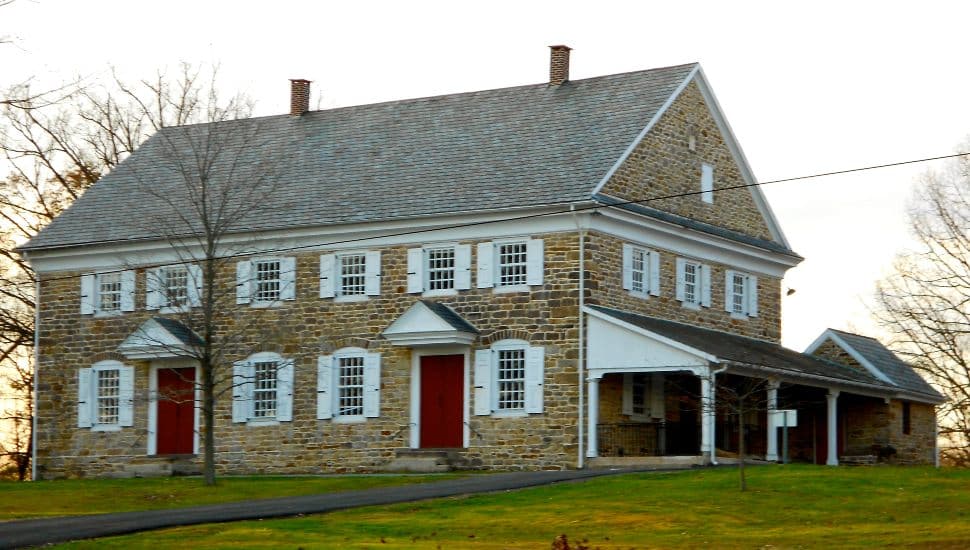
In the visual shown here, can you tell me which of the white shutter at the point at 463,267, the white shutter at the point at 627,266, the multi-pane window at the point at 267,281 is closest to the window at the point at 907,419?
the white shutter at the point at 627,266

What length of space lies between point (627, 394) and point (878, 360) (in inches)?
388

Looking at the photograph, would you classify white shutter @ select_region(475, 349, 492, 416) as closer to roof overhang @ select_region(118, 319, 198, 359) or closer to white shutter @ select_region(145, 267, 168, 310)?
roof overhang @ select_region(118, 319, 198, 359)

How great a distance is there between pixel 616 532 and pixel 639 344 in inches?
A: 487

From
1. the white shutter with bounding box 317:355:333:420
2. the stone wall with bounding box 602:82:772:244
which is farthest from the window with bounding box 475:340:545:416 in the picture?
the white shutter with bounding box 317:355:333:420

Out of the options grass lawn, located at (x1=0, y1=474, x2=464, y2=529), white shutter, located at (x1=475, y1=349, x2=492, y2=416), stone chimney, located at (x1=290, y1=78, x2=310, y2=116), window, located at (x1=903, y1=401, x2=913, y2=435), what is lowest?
grass lawn, located at (x1=0, y1=474, x2=464, y2=529)

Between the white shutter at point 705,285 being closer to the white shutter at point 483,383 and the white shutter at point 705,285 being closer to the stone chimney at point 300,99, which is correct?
the white shutter at point 483,383

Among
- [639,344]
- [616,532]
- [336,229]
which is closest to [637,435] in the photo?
[639,344]

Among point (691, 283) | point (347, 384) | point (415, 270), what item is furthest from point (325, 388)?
point (691, 283)

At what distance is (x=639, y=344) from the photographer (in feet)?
126

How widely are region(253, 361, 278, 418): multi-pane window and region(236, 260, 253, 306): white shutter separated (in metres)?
1.64

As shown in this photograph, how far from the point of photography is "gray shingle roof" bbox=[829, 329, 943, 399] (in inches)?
1853

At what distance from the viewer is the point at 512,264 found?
4041 centimetres

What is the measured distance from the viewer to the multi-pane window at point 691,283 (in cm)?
4319

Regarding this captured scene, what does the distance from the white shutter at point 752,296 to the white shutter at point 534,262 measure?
7986 millimetres
